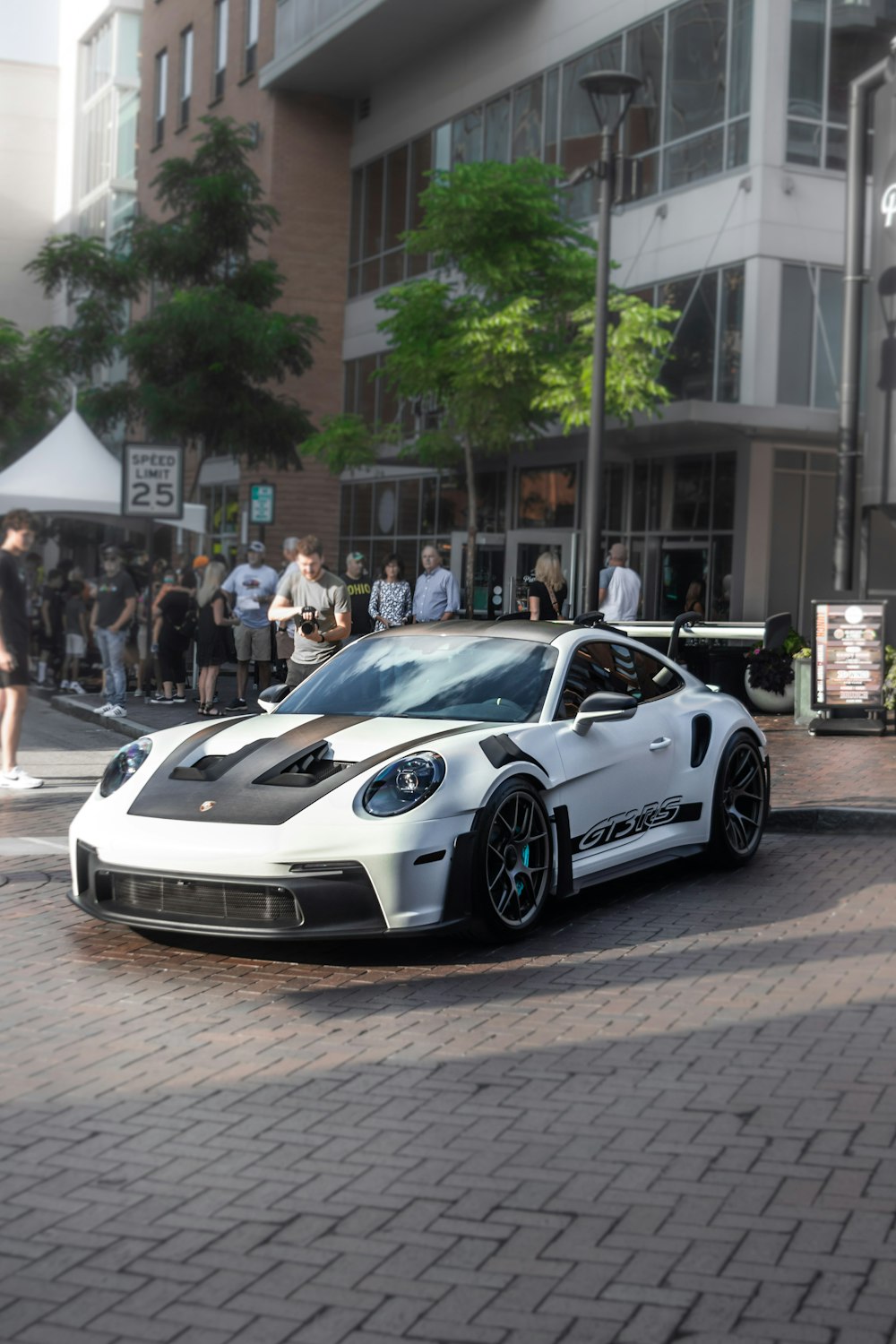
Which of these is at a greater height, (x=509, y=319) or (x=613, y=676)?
(x=509, y=319)

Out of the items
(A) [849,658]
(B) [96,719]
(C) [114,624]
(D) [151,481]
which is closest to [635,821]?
(A) [849,658]

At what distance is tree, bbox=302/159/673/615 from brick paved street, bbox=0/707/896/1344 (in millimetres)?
16780

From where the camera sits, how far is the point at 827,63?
2605 cm

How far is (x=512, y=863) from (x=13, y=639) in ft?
19.7

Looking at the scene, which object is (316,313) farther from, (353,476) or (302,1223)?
(302,1223)

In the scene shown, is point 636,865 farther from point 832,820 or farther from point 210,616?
point 210,616

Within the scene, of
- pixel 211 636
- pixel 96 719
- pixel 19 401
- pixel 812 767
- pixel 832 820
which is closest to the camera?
pixel 832 820

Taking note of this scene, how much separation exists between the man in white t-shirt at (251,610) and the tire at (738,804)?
10291 mm

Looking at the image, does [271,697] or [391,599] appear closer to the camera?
[271,697]

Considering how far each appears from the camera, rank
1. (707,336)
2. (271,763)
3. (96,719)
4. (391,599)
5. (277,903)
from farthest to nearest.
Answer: (707,336)
(391,599)
(96,719)
(271,763)
(277,903)

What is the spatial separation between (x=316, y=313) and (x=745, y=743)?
105 feet

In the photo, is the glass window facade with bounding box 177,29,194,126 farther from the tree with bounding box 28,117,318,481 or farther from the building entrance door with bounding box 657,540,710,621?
the building entrance door with bounding box 657,540,710,621

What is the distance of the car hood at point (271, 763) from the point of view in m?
6.75

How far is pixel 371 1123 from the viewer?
4.74m
